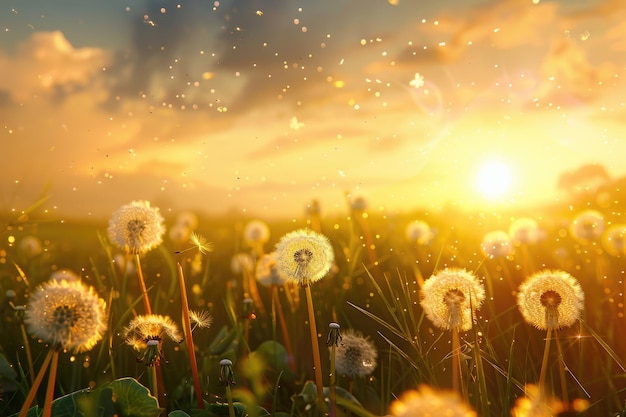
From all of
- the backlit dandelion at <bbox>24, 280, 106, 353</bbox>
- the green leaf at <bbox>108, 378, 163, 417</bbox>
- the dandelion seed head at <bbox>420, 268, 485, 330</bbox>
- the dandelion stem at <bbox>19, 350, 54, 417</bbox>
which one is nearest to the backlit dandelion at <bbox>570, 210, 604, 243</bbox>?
the dandelion seed head at <bbox>420, 268, 485, 330</bbox>

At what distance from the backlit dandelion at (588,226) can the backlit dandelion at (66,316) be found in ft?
15.1

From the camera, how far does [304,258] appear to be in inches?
84.4

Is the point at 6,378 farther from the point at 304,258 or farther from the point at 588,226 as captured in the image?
the point at 588,226

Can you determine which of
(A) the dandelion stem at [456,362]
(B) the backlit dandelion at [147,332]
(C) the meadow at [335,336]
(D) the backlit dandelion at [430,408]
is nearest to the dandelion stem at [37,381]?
(C) the meadow at [335,336]

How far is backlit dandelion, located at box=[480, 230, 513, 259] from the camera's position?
4.17 meters

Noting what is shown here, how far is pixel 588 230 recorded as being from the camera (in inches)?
210

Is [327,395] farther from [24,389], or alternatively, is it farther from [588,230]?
[588,230]

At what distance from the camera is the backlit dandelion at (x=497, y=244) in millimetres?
4168

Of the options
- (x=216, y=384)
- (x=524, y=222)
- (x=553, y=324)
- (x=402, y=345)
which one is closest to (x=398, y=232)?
(x=524, y=222)

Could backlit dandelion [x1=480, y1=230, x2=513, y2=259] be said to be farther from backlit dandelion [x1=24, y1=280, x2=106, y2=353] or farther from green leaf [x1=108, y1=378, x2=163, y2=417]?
backlit dandelion [x1=24, y1=280, x2=106, y2=353]

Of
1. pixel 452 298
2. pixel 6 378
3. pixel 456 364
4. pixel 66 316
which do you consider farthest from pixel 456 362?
pixel 6 378

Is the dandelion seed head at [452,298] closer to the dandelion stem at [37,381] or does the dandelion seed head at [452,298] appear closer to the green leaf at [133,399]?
the green leaf at [133,399]

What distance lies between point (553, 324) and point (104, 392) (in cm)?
143

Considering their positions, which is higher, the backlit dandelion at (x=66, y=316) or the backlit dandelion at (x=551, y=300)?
the backlit dandelion at (x=66, y=316)
